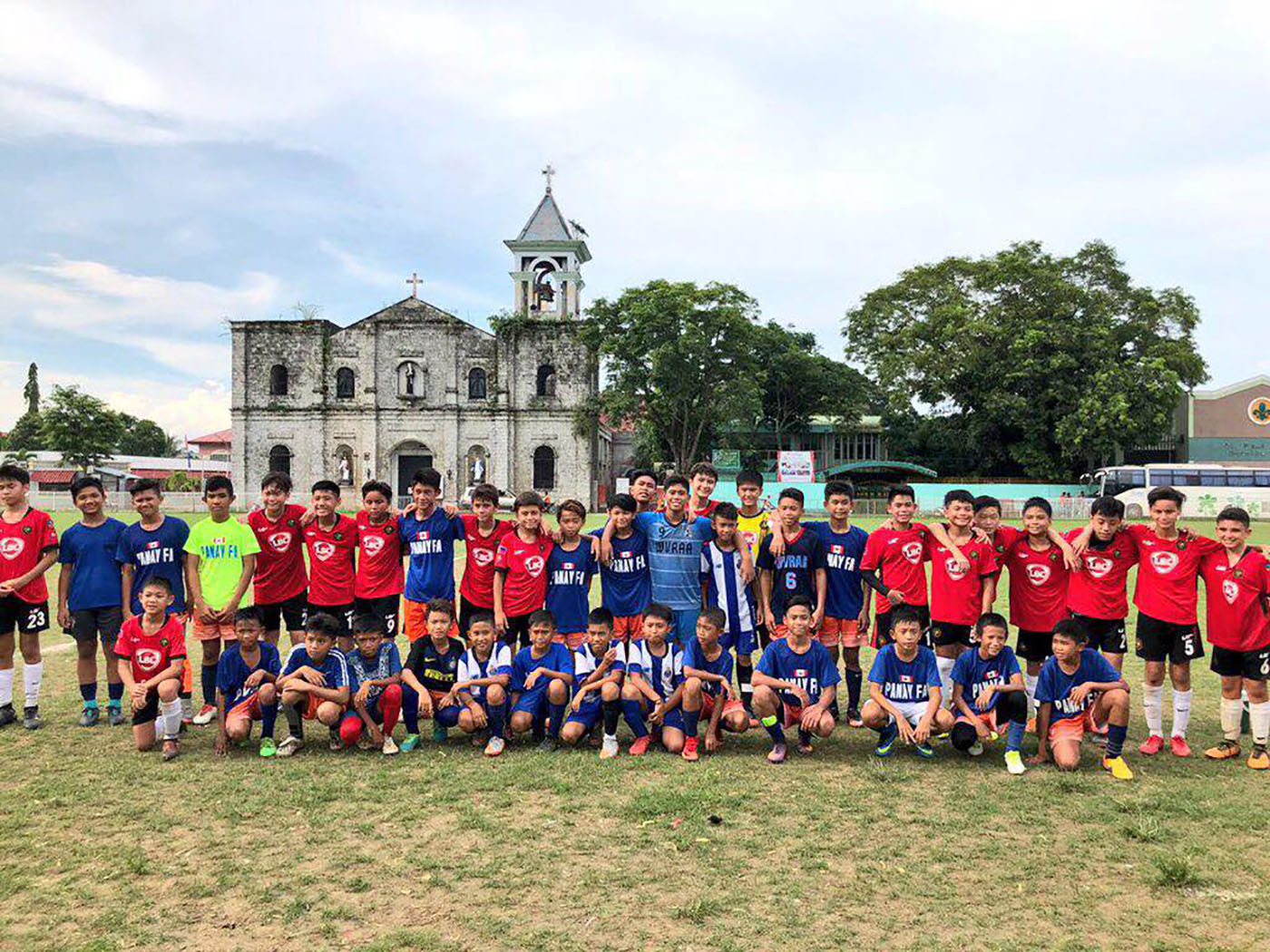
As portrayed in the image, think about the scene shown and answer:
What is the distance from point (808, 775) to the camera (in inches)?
201

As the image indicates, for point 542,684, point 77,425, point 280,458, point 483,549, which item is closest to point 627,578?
point 542,684

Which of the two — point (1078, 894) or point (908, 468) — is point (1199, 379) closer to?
point (908, 468)

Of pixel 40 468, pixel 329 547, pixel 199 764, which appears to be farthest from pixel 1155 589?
pixel 40 468

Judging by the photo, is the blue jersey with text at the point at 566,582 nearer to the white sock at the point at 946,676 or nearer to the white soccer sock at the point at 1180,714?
Result: the white sock at the point at 946,676

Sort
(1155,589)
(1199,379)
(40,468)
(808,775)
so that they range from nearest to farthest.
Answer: (808,775) → (1155,589) → (1199,379) → (40,468)

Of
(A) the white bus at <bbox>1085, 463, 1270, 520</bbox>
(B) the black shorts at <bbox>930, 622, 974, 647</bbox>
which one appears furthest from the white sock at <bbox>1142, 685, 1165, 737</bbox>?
(A) the white bus at <bbox>1085, 463, 1270, 520</bbox>

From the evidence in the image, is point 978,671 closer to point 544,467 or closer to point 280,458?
point 544,467

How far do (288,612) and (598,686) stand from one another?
99.5 inches

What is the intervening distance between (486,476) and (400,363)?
673cm

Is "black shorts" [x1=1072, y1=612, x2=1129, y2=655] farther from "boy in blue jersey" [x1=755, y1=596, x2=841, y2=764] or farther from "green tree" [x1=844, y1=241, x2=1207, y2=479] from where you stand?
"green tree" [x1=844, y1=241, x2=1207, y2=479]

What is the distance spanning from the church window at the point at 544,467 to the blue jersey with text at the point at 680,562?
35.2 m

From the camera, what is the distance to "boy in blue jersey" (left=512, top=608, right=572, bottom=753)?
5621 mm

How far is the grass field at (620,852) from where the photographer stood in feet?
11.0

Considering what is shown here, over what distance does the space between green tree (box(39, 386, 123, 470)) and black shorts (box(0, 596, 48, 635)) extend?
141 feet
